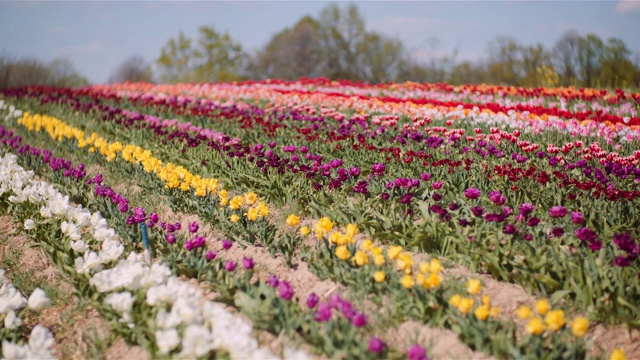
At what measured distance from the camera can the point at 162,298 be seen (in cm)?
285

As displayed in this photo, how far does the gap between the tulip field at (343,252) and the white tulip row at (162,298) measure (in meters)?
0.01

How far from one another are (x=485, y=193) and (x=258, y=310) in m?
2.38

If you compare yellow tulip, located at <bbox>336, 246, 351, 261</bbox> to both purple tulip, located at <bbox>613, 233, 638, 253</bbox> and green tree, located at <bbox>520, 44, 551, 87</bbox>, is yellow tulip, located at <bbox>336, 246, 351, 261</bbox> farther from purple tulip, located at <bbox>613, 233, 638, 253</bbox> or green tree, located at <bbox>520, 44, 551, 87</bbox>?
green tree, located at <bbox>520, 44, 551, 87</bbox>

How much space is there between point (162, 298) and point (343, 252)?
3.72ft

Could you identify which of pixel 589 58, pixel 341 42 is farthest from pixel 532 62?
pixel 341 42

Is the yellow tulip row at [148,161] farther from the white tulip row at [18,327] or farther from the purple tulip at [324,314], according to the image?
the purple tulip at [324,314]

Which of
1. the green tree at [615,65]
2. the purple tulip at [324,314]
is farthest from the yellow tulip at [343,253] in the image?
the green tree at [615,65]

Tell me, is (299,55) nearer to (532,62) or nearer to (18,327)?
(532,62)

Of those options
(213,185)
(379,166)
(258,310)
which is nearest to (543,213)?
(379,166)

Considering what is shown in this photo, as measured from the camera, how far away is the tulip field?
2684 millimetres

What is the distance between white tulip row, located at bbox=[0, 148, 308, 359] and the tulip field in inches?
0.5

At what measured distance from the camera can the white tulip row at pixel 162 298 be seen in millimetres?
2453

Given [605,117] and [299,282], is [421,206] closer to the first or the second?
[299,282]

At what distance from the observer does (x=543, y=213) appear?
397cm
